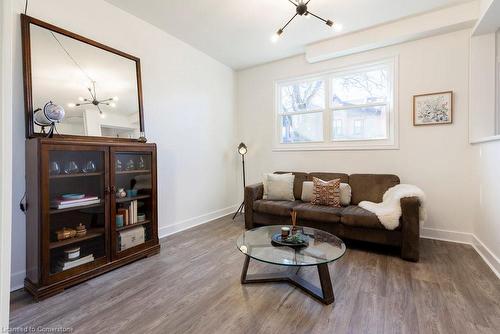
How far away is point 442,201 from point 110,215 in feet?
12.7

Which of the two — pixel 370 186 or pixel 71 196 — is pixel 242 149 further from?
pixel 71 196

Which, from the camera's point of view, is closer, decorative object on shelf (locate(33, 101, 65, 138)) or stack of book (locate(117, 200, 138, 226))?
decorative object on shelf (locate(33, 101, 65, 138))

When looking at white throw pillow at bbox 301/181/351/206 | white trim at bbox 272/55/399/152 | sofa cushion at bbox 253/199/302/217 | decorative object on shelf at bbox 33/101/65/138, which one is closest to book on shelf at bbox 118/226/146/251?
decorative object on shelf at bbox 33/101/65/138

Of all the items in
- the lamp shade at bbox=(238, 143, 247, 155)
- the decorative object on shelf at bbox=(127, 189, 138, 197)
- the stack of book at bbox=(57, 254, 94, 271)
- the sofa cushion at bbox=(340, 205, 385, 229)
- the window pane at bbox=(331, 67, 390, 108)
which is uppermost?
the window pane at bbox=(331, 67, 390, 108)

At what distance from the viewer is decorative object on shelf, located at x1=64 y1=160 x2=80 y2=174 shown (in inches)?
80.4

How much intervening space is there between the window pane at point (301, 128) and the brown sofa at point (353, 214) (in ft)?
2.26

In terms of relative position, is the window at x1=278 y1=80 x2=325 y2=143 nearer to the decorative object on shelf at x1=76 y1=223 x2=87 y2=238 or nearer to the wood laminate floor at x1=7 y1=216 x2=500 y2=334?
the wood laminate floor at x1=7 y1=216 x2=500 y2=334

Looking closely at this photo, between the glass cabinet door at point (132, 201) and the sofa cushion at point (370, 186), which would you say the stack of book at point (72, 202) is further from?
the sofa cushion at point (370, 186)

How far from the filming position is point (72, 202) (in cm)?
203

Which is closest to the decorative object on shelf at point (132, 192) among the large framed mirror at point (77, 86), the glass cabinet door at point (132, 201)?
the glass cabinet door at point (132, 201)

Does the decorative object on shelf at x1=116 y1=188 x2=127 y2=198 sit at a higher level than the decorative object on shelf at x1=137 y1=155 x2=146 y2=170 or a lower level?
lower

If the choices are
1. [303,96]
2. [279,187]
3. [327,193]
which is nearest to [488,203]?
[327,193]

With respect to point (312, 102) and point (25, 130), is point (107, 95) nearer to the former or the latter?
point (25, 130)

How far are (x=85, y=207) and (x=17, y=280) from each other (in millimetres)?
743
